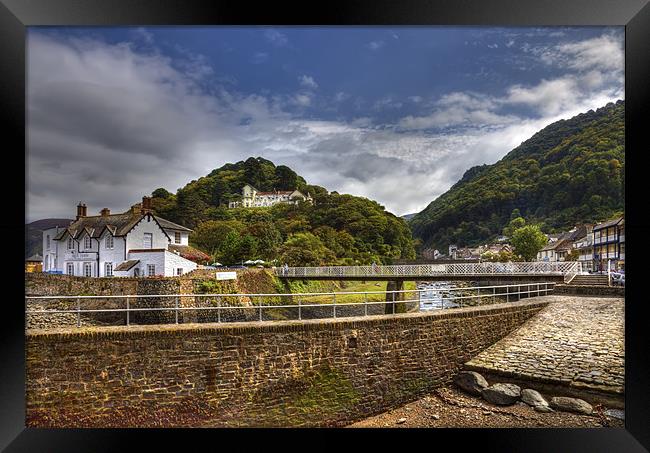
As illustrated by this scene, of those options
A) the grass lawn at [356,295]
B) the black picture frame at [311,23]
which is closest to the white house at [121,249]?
the black picture frame at [311,23]

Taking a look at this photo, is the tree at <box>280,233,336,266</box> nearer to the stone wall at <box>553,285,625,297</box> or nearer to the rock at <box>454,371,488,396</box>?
the stone wall at <box>553,285,625,297</box>

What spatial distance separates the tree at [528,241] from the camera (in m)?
7.98

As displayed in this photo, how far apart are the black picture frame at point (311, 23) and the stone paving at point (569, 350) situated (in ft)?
2.74

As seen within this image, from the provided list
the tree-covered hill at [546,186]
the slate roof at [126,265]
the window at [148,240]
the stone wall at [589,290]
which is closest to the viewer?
the tree-covered hill at [546,186]

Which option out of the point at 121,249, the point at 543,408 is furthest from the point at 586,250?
the point at 121,249

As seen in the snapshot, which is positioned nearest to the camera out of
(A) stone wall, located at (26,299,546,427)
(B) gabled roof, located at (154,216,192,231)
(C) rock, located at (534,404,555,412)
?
(A) stone wall, located at (26,299,546,427)

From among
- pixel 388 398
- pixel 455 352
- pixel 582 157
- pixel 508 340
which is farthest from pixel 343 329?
pixel 582 157

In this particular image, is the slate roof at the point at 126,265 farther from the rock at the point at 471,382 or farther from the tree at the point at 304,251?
the rock at the point at 471,382

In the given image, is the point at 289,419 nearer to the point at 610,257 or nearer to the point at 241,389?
the point at 241,389

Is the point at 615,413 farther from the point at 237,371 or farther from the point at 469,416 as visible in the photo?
the point at 237,371

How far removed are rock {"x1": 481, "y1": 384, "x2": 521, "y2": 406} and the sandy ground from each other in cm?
5

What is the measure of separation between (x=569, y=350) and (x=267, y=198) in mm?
8750

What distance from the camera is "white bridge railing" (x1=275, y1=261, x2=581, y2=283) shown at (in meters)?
7.16

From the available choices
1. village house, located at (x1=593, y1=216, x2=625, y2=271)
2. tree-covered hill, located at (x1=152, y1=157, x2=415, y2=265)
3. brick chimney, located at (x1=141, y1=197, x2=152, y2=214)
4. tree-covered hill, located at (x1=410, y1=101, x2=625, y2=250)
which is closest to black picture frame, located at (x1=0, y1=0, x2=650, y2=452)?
tree-covered hill, located at (x1=410, y1=101, x2=625, y2=250)
